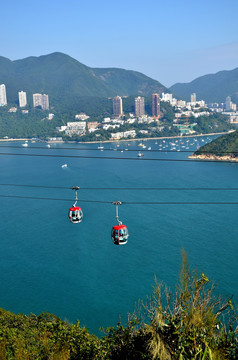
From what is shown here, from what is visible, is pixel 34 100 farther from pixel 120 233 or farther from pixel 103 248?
pixel 120 233

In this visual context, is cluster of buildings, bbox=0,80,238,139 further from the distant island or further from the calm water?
the calm water

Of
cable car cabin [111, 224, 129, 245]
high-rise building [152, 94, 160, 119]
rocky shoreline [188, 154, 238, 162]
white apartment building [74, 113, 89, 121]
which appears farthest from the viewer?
high-rise building [152, 94, 160, 119]

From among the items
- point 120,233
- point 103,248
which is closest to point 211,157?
point 103,248

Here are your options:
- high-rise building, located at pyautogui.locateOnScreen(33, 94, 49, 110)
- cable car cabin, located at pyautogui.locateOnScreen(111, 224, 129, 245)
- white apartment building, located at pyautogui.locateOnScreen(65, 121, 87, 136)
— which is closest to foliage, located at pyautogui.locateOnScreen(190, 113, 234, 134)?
white apartment building, located at pyautogui.locateOnScreen(65, 121, 87, 136)

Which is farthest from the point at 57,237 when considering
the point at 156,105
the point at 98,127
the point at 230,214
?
the point at 156,105

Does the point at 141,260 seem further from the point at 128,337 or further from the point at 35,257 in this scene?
the point at 128,337

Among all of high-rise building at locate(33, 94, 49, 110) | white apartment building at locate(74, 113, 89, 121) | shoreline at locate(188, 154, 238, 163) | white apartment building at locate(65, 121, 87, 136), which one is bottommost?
shoreline at locate(188, 154, 238, 163)

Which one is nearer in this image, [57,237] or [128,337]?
[128,337]
